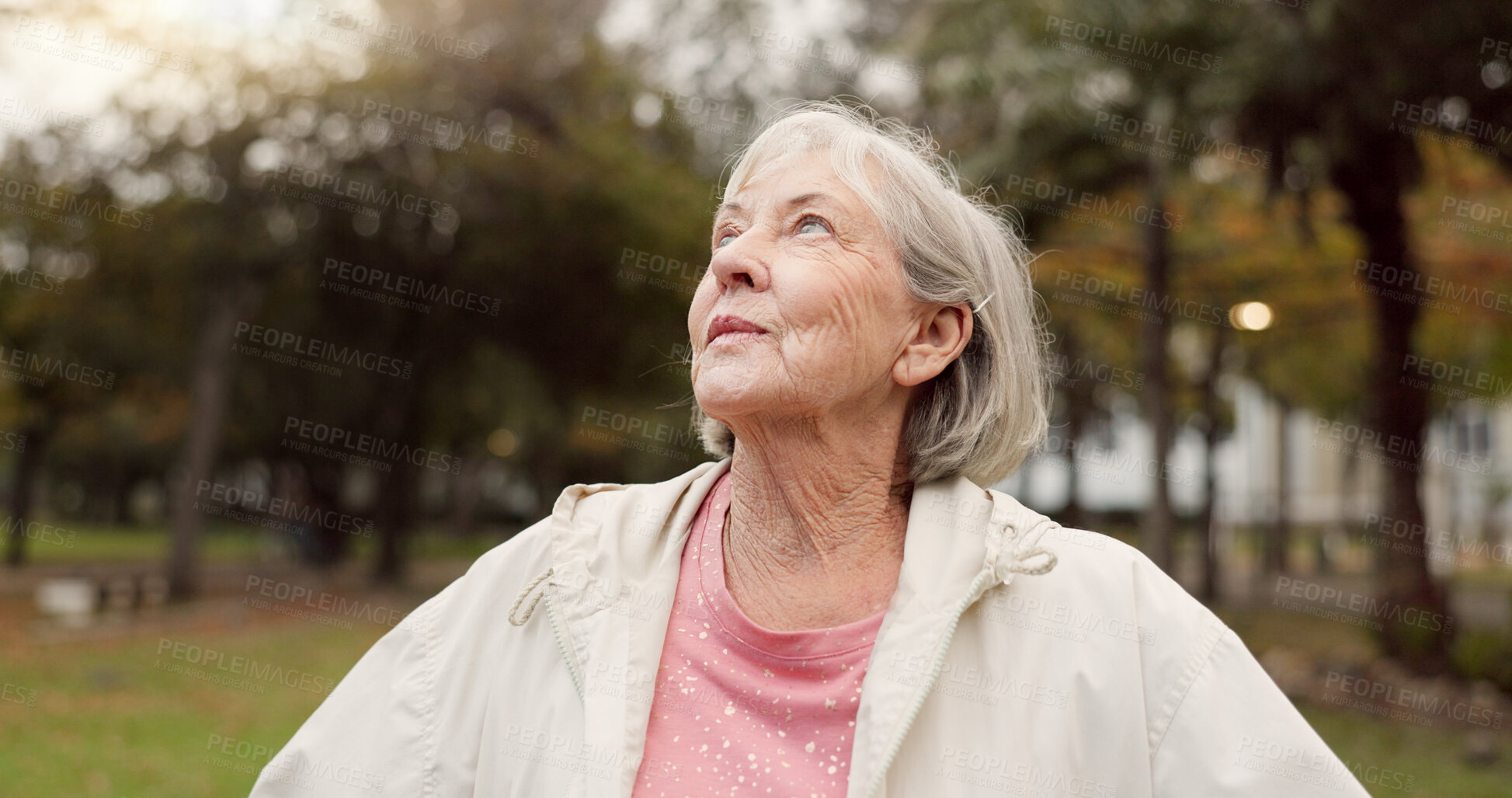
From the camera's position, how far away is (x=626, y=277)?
19.7 metres

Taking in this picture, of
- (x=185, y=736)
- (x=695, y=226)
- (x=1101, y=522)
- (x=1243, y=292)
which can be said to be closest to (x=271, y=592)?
(x=695, y=226)

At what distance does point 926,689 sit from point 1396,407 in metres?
10.5

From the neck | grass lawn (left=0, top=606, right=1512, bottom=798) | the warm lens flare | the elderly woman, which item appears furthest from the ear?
the warm lens flare

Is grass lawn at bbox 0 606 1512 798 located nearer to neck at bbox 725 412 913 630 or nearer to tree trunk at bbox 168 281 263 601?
tree trunk at bbox 168 281 263 601

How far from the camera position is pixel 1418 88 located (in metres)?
8.61

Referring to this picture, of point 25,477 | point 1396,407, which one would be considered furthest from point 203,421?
point 1396,407

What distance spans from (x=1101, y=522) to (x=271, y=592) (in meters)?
21.7

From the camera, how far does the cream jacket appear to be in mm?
1812

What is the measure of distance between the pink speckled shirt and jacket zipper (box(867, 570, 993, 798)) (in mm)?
125

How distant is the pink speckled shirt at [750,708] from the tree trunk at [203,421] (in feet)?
58.5

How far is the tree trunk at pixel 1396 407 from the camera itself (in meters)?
10.5

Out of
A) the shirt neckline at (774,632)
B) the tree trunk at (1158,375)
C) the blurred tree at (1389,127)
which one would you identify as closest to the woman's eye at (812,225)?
the shirt neckline at (774,632)

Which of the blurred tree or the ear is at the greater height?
the blurred tree

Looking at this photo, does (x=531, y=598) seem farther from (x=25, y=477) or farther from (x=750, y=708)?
(x=25, y=477)
